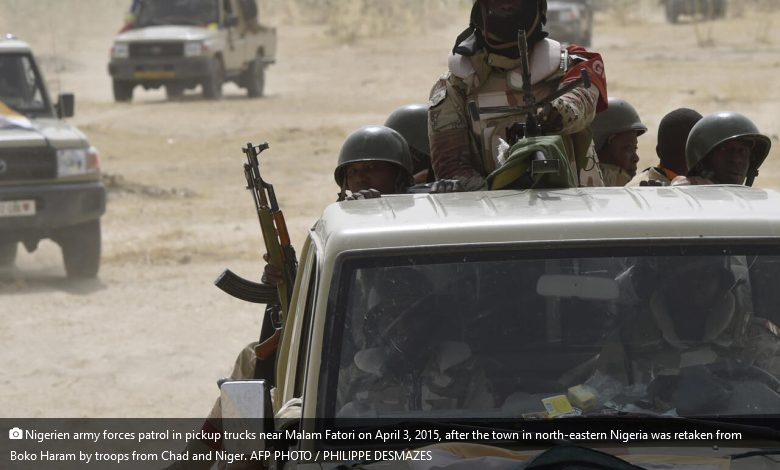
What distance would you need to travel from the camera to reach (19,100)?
40.3 feet

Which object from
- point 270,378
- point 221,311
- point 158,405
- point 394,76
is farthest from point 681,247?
point 394,76

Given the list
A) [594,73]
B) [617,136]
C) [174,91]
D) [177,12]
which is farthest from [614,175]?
[174,91]

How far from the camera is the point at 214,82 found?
84.9 ft

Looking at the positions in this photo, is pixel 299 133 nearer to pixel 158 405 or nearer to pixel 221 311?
pixel 221 311

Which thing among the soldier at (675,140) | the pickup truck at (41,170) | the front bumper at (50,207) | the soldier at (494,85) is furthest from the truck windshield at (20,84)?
the soldier at (494,85)

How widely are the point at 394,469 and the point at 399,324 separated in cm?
41

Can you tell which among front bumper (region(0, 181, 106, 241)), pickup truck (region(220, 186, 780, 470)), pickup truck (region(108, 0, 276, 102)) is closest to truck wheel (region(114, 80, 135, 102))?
pickup truck (region(108, 0, 276, 102))

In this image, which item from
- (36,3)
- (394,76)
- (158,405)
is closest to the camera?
(158,405)

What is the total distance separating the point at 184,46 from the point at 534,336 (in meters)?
21.9

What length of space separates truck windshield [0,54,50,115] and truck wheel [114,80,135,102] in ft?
45.9

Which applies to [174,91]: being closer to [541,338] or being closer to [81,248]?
[81,248]

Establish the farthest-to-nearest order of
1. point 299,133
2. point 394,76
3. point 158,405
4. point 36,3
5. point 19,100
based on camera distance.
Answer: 1. point 36,3
2. point 394,76
3. point 299,133
4. point 19,100
5. point 158,405

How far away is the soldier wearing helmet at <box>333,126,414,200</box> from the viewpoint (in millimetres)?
5430

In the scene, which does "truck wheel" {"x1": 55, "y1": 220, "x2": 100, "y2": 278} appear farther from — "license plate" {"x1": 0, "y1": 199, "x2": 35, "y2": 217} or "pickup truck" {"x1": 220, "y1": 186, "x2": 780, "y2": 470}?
"pickup truck" {"x1": 220, "y1": 186, "x2": 780, "y2": 470}
